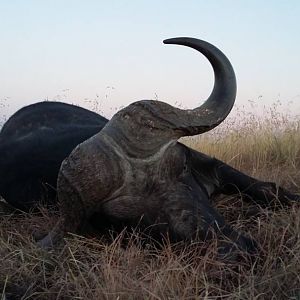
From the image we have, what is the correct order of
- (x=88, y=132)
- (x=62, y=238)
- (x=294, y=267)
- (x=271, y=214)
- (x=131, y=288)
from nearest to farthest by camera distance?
(x=131, y=288), (x=294, y=267), (x=62, y=238), (x=271, y=214), (x=88, y=132)

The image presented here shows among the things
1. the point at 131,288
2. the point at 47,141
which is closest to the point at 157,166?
the point at 131,288

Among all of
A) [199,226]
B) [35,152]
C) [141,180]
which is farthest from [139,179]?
[35,152]

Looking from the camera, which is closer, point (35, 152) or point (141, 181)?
point (141, 181)

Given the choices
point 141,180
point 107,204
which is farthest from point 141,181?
point 107,204

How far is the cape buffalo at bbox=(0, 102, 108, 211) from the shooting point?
12.4 ft

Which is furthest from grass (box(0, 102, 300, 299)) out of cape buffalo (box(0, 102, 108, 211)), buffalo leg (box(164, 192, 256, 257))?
cape buffalo (box(0, 102, 108, 211))

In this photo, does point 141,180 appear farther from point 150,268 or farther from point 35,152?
point 35,152

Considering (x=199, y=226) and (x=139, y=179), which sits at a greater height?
(x=139, y=179)

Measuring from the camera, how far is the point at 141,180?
108 inches

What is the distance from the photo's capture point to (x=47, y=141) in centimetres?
393

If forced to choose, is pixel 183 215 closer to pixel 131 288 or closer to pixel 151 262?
pixel 151 262

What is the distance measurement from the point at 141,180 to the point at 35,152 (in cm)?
132

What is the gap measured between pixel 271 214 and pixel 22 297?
154cm

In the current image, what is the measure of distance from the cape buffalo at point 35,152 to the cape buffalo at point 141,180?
888 mm
